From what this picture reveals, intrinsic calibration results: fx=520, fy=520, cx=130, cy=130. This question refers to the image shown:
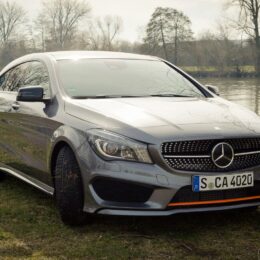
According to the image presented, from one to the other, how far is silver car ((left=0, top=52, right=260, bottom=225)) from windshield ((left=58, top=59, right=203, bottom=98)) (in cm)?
2

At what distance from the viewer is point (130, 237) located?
370 centimetres

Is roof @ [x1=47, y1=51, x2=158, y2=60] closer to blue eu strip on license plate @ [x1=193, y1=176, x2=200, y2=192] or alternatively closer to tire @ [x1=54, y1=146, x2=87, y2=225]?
tire @ [x1=54, y1=146, x2=87, y2=225]

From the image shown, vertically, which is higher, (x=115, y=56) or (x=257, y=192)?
(x=115, y=56)

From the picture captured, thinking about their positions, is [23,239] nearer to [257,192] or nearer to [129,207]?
[129,207]

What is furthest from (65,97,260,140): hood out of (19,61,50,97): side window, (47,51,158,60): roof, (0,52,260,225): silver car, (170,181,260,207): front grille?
(47,51,158,60): roof

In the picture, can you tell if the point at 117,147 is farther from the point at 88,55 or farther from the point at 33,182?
the point at 88,55

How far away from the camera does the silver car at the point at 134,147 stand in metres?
3.46

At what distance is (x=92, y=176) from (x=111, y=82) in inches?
51.6

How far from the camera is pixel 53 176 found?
422 cm

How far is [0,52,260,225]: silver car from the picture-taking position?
3461 millimetres

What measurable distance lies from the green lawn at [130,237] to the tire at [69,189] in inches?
4.6

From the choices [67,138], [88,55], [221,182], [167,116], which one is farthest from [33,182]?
[221,182]

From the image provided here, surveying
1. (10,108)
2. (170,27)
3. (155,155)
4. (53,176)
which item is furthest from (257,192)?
(170,27)

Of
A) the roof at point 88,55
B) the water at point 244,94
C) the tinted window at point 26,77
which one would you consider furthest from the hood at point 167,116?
the water at point 244,94
